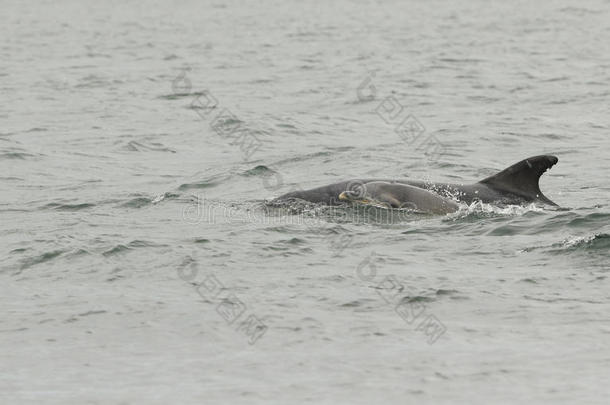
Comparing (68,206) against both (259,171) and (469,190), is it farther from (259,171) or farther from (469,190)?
(469,190)

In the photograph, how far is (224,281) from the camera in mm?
12469

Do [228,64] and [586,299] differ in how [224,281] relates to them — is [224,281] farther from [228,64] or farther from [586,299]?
[228,64]

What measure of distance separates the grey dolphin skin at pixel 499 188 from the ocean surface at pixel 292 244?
1.12 feet

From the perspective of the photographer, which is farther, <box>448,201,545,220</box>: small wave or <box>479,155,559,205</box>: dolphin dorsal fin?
<box>479,155,559,205</box>: dolphin dorsal fin

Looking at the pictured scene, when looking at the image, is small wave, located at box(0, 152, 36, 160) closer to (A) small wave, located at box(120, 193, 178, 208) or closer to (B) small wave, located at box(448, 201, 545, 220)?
(A) small wave, located at box(120, 193, 178, 208)

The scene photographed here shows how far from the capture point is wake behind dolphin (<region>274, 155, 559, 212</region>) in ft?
52.3

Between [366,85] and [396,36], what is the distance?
14043 millimetres

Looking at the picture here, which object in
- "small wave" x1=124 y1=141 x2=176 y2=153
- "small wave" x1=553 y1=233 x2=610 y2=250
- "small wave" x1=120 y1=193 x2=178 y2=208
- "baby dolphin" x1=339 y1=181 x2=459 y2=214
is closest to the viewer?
"small wave" x1=553 y1=233 x2=610 y2=250

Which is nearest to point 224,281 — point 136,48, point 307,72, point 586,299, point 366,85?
point 586,299

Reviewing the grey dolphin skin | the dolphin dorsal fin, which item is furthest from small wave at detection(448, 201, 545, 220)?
the dolphin dorsal fin

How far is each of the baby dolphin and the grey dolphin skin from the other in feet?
0.78

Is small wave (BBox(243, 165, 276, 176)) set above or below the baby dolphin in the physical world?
below

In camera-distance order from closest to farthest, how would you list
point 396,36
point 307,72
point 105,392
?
point 105,392 → point 307,72 → point 396,36

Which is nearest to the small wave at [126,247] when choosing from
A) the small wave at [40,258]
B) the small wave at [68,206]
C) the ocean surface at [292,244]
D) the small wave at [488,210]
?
the ocean surface at [292,244]
